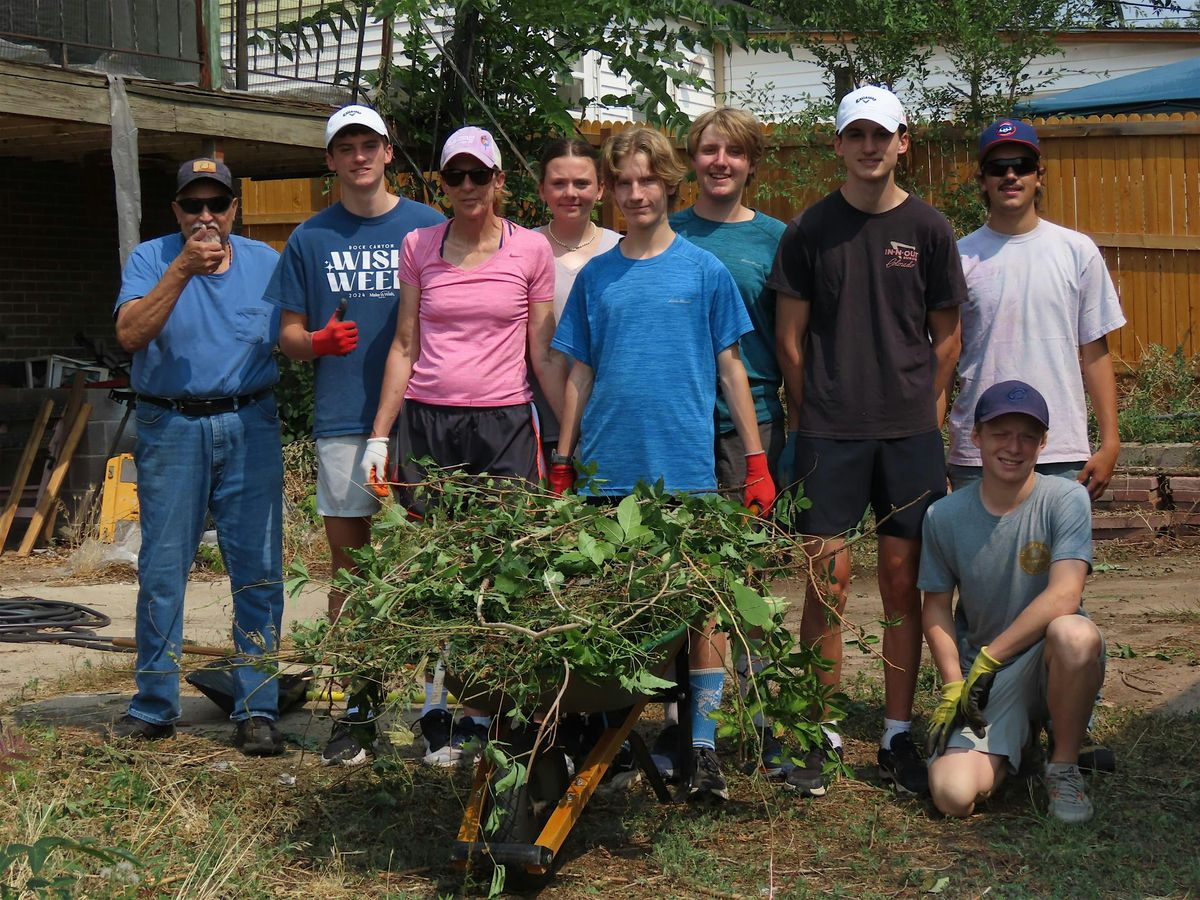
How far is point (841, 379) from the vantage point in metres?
4.44

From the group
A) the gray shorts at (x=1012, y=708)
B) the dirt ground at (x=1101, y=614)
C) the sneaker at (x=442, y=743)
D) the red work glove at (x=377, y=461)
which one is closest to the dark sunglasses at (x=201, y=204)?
the red work glove at (x=377, y=461)

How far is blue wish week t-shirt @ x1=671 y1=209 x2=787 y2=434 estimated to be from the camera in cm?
462

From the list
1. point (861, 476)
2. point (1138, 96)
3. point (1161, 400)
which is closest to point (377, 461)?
point (861, 476)

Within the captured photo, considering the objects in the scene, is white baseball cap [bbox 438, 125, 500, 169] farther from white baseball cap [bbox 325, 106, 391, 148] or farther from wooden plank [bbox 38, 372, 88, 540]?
wooden plank [bbox 38, 372, 88, 540]

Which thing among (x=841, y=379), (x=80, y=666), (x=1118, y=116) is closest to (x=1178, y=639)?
(x=841, y=379)

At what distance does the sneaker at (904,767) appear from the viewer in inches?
175

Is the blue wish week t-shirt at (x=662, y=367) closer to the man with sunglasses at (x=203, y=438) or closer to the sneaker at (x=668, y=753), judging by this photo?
the sneaker at (x=668, y=753)

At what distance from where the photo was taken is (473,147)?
454 centimetres

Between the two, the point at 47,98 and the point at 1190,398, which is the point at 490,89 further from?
the point at 1190,398

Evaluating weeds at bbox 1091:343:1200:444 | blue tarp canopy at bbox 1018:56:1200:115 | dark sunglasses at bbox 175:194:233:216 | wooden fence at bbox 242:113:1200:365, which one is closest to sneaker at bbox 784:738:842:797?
dark sunglasses at bbox 175:194:233:216

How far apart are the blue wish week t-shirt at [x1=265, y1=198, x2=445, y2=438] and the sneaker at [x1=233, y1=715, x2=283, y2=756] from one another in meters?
1.09

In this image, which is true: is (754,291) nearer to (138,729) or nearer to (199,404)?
(199,404)

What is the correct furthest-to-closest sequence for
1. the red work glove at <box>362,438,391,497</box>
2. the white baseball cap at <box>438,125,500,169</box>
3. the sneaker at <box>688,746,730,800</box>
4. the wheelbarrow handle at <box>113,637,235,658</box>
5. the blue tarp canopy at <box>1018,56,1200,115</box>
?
the blue tarp canopy at <box>1018,56,1200,115</box>
the wheelbarrow handle at <box>113,637,235,658</box>
the red work glove at <box>362,438,391,497</box>
the white baseball cap at <box>438,125,500,169</box>
the sneaker at <box>688,746,730,800</box>

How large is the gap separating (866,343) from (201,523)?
2468 millimetres
